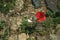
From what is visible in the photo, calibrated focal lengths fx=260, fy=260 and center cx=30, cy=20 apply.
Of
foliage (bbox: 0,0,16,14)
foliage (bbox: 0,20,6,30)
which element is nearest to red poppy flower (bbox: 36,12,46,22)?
foliage (bbox: 0,20,6,30)

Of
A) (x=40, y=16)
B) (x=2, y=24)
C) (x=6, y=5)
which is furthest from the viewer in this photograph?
(x=6, y=5)

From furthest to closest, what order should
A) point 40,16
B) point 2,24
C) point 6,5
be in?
1. point 6,5
2. point 2,24
3. point 40,16

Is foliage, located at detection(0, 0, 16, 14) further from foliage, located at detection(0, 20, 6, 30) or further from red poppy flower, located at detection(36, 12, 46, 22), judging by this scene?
red poppy flower, located at detection(36, 12, 46, 22)

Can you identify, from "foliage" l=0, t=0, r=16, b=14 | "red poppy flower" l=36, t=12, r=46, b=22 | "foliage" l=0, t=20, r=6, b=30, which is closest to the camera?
"red poppy flower" l=36, t=12, r=46, b=22

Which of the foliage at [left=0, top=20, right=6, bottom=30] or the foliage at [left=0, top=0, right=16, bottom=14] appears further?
the foliage at [left=0, top=0, right=16, bottom=14]

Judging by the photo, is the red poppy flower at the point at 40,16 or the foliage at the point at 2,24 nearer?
the red poppy flower at the point at 40,16

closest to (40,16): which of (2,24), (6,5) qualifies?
(2,24)

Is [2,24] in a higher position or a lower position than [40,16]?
lower

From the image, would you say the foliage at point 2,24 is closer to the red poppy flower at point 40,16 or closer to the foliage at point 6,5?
the foliage at point 6,5

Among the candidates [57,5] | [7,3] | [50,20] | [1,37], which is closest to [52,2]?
[57,5]

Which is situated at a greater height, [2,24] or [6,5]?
[6,5]

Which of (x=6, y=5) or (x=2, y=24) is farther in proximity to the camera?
(x=6, y=5)

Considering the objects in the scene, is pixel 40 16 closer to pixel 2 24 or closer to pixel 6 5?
pixel 2 24

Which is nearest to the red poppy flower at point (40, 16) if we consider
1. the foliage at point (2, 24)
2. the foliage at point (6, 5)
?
the foliage at point (2, 24)
